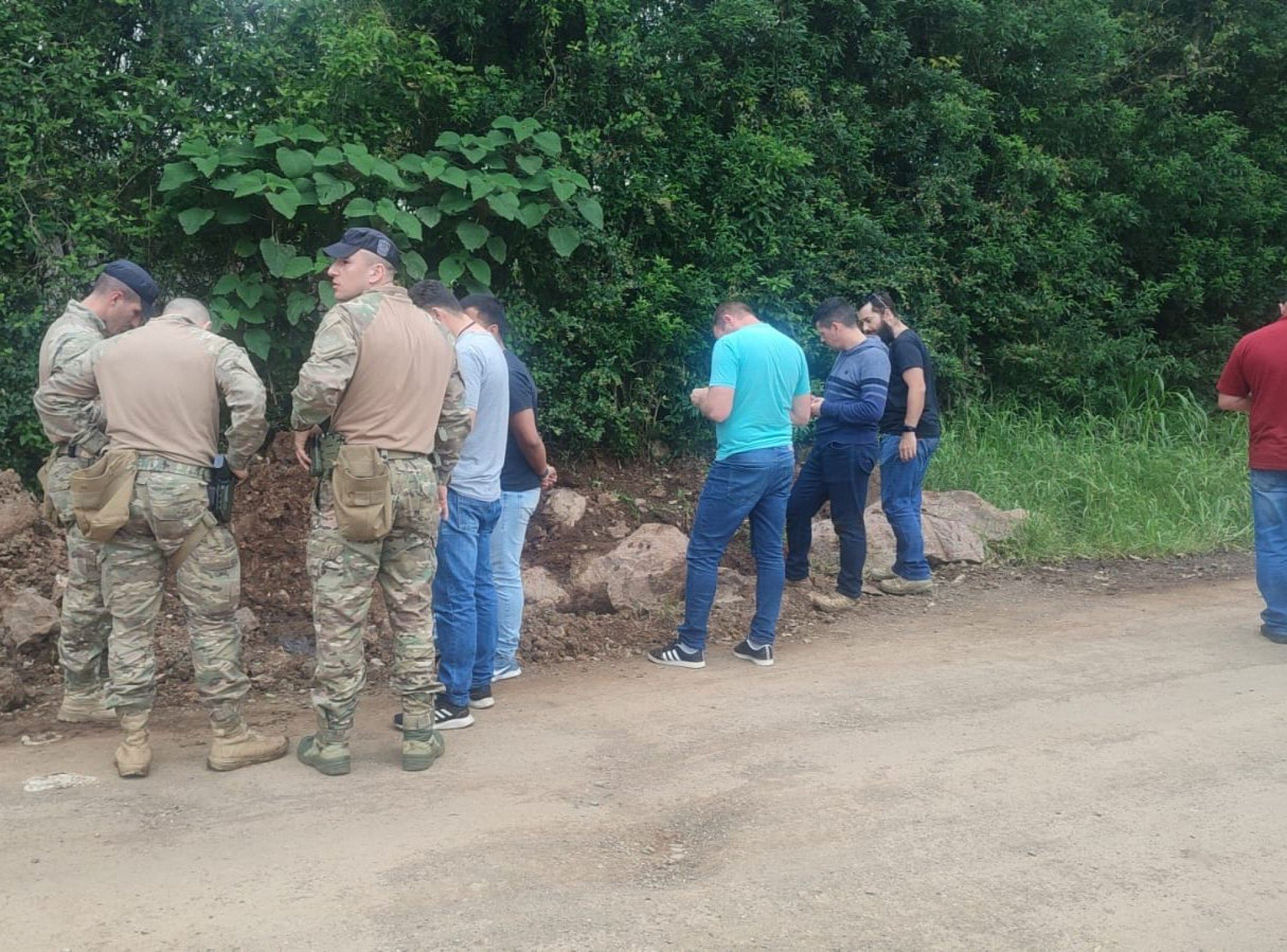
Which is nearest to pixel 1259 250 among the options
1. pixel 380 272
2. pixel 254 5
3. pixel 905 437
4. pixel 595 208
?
pixel 905 437

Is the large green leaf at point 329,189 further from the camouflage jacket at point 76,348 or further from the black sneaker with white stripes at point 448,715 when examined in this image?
the black sneaker with white stripes at point 448,715

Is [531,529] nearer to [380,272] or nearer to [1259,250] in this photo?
[380,272]

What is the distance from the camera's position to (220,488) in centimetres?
486

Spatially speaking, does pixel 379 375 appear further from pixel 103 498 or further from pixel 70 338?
pixel 70 338

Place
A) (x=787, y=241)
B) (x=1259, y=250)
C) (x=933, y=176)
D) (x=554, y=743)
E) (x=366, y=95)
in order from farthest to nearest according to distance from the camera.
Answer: (x=1259, y=250) → (x=933, y=176) → (x=787, y=241) → (x=366, y=95) → (x=554, y=743)

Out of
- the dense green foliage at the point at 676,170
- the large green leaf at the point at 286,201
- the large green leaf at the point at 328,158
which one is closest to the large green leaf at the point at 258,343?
the dense green foliage at the point at 676,170

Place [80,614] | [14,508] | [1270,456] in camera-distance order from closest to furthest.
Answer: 1. [80,614]
2. [1270,456]
3. [14,508]

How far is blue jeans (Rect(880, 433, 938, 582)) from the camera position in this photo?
7.90 metres

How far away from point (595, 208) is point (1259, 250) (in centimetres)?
863

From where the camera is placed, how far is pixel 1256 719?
18.1 feet

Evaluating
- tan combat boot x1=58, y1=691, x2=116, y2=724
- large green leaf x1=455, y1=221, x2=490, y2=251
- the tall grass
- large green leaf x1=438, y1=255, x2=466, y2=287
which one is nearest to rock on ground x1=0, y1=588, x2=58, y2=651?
tan combat boot x1=58, y1=691, x2=116, y2=724

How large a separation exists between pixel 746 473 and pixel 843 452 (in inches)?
57.3

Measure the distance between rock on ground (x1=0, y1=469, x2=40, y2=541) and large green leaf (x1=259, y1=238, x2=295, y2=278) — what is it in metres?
2.03

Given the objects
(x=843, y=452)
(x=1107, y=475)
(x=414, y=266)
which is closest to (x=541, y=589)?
(x=843, y=452)
